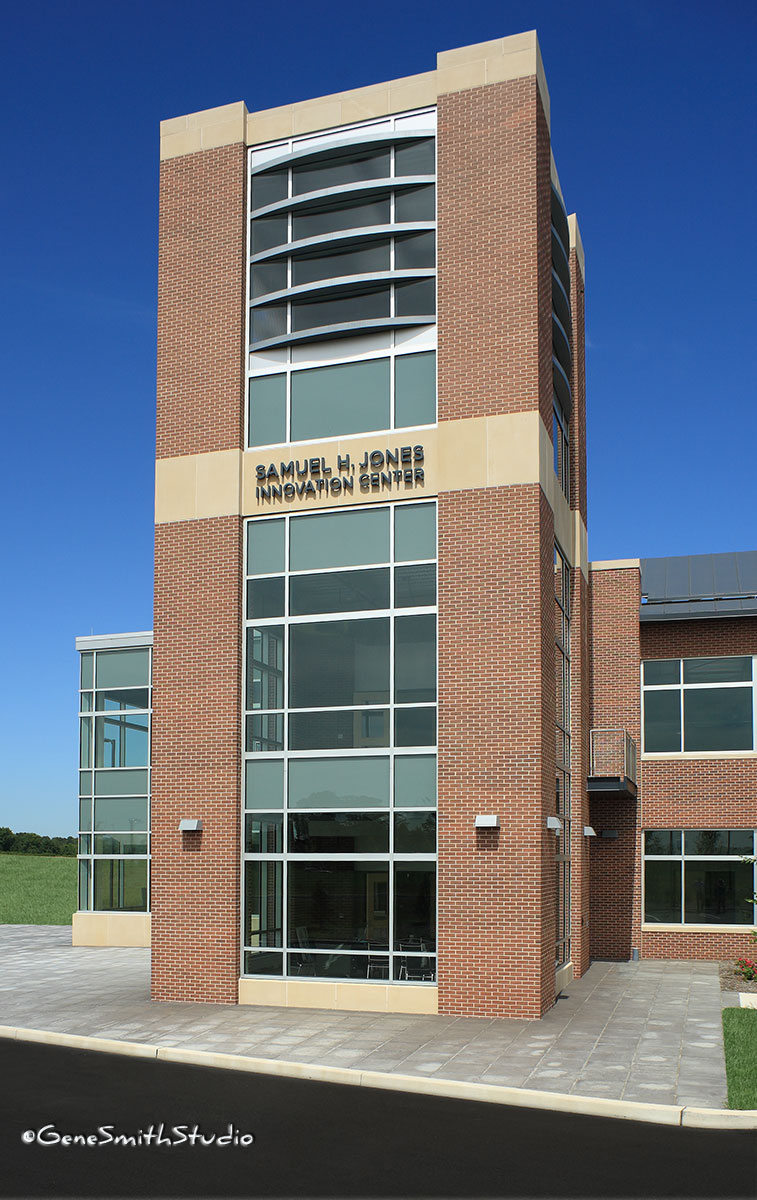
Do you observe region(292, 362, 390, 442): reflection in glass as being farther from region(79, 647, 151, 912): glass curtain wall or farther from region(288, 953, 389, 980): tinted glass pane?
region(79, 647, 151, 912): glass curtain wall

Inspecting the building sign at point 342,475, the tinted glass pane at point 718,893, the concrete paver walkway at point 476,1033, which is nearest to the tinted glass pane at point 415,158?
the building sign at point 342,475

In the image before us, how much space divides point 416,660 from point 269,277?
7274 millimetres

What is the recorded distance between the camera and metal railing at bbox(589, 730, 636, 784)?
2445 cm

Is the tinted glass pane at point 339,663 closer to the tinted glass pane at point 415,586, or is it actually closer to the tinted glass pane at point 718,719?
the tinted glass pane at point 415,586

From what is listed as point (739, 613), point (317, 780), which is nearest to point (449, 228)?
point (317, 780)

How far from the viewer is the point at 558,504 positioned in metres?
21.5

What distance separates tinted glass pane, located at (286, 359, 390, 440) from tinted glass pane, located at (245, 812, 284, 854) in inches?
253

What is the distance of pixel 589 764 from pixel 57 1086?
14398 millimetres

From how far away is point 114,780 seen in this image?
29.1 meters

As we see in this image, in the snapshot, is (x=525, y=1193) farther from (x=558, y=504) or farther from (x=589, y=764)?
(x=589, y=764)

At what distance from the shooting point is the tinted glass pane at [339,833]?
17953mm

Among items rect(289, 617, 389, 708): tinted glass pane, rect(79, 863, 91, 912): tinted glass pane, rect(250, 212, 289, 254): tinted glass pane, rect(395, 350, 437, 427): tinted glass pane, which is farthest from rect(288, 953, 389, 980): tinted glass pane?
rect(79, 863, 91, 912): tinted glass pane

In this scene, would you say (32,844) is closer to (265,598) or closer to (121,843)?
(121,843)

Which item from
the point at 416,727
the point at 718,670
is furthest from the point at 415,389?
the point at 718,670
